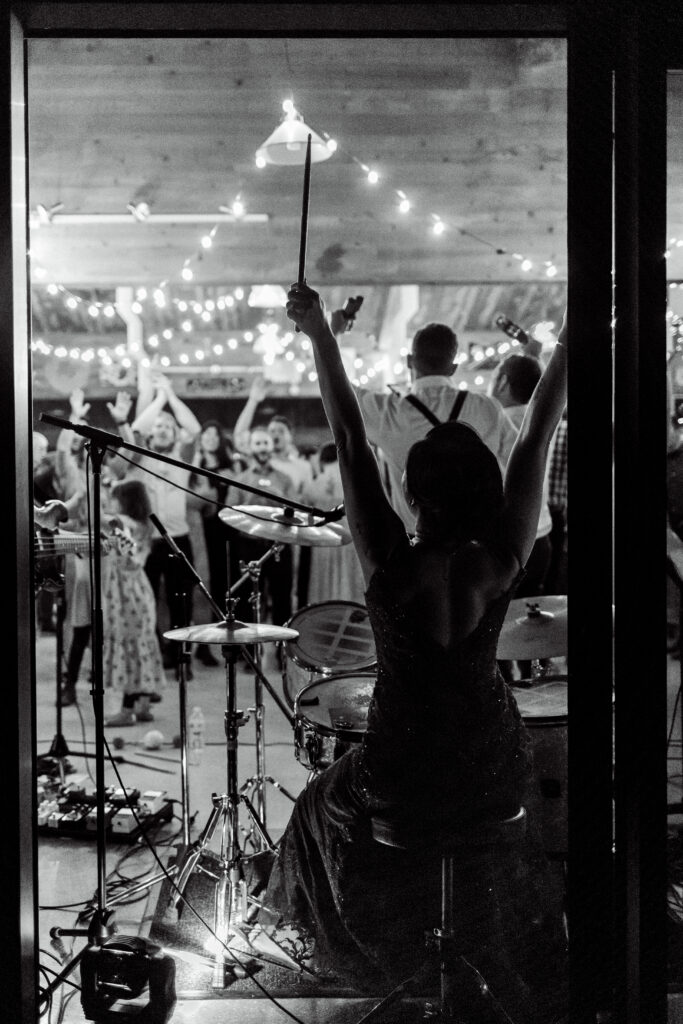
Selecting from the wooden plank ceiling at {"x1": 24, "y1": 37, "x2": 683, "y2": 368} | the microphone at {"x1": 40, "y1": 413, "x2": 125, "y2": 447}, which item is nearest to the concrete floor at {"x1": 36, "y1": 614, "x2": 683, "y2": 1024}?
the microphone at {"x1": 40, "y1": 413, "x2": 125, "y2": 447}

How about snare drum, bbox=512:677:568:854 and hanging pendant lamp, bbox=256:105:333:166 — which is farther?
hanging pendant lamp, bbox=256:105:333:166

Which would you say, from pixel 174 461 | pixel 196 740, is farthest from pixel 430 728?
pixel 196 740

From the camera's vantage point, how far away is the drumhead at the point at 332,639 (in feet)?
11.4

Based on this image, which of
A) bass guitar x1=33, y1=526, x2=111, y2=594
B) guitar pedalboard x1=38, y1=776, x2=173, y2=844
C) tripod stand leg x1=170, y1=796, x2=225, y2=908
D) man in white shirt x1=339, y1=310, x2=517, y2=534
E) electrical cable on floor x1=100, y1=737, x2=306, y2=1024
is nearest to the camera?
electrical cable on floor x1=100, y1=737, x2=306, y2=1024

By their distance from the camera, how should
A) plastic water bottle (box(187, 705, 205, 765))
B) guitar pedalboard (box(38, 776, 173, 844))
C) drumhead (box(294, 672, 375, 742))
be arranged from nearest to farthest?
→ 1. drumhead (box(294, 672, 375, 742))
2. guitar pedalboard (box(38, 776, 173, 844))
3. plastic water bottle (box(187, 705, 205, 765))

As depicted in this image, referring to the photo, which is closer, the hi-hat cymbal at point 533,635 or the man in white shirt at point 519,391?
the hi-hat cymbal at point 533,635

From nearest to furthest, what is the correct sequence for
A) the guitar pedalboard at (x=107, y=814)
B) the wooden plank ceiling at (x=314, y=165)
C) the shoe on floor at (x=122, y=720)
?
1. the guitar pedalboard at (x=107, y=814)
2. the wooden plank ceiling at (x=314, y=165)
3. the shoe on floor at (x=122, y=720)

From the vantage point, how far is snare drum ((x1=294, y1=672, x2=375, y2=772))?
9.09 feet

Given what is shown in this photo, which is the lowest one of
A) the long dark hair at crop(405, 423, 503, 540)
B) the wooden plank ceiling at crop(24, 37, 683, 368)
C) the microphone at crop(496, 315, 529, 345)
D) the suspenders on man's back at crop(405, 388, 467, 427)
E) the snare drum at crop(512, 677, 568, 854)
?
the snare drum at crop(512, 677, 568, 854)

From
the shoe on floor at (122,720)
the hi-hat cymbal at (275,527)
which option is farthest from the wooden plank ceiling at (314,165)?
the shoe on floor at (122,720)

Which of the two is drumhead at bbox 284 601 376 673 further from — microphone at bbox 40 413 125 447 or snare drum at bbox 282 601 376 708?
microphone at bbox 40 413 125 447

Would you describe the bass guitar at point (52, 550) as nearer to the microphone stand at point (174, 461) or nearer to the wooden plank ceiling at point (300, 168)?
the microphone stand at point (174, 461)

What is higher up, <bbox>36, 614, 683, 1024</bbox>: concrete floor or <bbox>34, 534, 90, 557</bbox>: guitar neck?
<bbox>34, 534, 90, 557</bbox>: guitar neck

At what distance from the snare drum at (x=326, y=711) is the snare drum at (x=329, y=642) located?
1.26 feet
